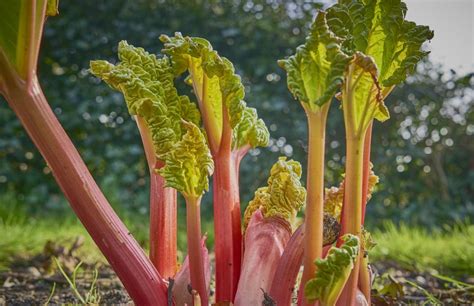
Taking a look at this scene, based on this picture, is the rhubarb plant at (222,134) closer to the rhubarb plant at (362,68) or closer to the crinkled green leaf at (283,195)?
the crinkled green leaf at (283,195)

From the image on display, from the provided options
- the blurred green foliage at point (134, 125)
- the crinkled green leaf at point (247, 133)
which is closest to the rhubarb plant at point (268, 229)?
the crinkled green leaf at point (247, 133)

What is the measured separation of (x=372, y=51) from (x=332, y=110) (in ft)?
11.6

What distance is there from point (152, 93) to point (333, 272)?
0.53 m

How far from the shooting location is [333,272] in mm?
1029

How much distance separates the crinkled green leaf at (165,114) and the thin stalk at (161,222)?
72 mm

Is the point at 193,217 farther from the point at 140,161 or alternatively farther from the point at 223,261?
the point at 140,161

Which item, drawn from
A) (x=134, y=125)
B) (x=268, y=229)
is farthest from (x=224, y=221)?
(x=134, y=125)

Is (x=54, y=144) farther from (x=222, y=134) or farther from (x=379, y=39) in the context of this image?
(x=379, y=39)

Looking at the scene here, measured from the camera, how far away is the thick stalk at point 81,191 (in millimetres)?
1141

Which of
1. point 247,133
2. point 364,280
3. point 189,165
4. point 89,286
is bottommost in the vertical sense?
point 89,286

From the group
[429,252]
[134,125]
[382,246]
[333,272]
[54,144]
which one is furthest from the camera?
[134,125]

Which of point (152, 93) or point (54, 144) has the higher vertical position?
point (152, 93)

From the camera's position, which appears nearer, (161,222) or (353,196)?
(353,196)

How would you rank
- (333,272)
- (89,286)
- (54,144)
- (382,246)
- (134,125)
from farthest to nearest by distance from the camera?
(134,125) < (382,246) < (89,286) < (54,144) < (333,272)
